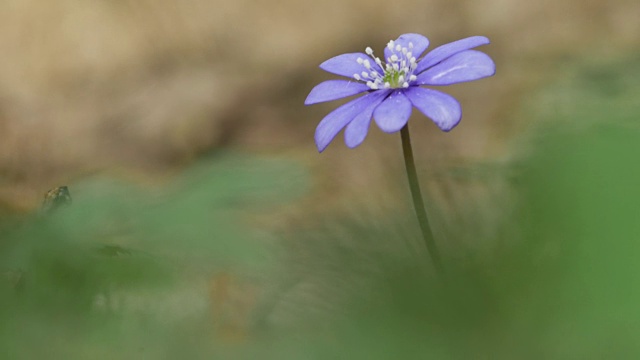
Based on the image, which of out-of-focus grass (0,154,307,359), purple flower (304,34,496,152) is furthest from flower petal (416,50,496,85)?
out-of-focus grass (0,154,307,359)

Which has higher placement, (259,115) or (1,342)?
(259,115)

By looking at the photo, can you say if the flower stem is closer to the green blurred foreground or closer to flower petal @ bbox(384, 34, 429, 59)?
the green blurred foreground

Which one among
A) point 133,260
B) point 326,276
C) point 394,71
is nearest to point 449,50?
point 394,71

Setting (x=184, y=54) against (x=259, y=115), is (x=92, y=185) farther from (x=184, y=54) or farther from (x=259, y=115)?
(x=184, y=54)

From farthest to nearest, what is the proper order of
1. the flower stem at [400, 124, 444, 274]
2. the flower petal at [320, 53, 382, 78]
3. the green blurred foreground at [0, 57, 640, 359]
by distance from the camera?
the flower petal at [320, 53, 382, 78], the flower stem at [400, 124, 444, 274], the green blurred foreground at [0, 57, 640, 359]

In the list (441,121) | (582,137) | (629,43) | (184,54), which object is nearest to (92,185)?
(441,121)

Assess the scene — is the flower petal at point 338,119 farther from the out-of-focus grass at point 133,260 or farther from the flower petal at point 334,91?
the out-of-focus grass at point 133,260

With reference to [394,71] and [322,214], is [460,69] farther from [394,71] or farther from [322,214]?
[322,214]
